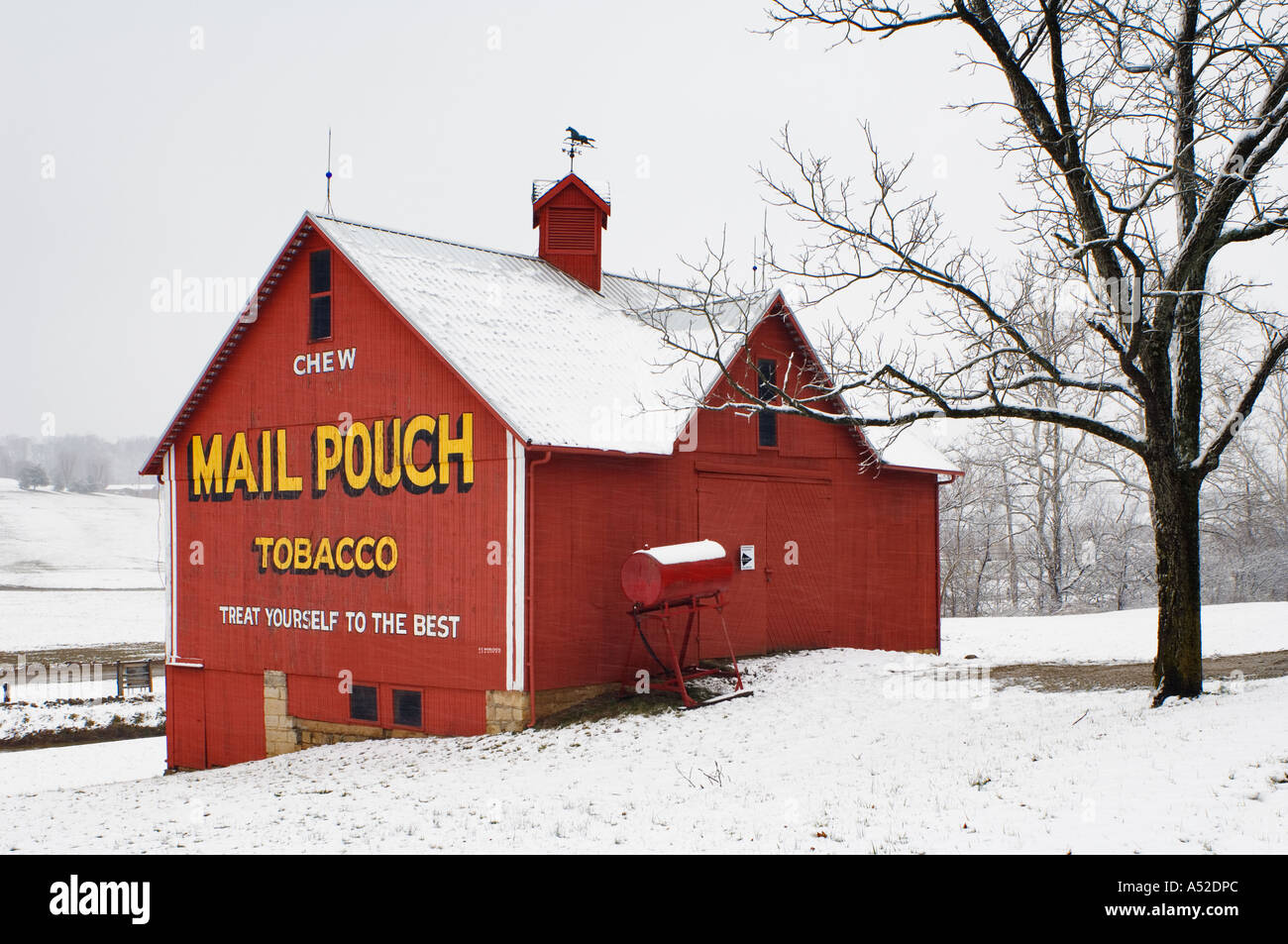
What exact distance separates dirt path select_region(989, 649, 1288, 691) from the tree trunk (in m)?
2.08

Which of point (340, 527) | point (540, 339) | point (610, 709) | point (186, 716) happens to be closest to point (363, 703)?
point (340, 527)

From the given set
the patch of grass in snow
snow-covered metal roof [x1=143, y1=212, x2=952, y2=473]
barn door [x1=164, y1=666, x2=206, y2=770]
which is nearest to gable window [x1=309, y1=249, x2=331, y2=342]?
snow-covered metal roof [x1=143, y1=212, x2=952, y2=473]

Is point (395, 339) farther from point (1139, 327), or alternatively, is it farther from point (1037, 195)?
point (1139, 327)

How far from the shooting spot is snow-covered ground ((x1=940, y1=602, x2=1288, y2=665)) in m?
20.4

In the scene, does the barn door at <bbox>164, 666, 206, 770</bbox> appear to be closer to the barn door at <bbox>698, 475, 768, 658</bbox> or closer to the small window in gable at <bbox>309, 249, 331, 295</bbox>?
the small window in gable at <bbox>309, 249, 331, 295</bbox>

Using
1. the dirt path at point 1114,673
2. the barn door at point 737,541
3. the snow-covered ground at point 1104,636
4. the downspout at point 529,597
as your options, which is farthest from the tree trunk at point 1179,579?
the downspout at point 529,597

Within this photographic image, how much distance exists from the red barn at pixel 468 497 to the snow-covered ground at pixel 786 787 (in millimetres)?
1506

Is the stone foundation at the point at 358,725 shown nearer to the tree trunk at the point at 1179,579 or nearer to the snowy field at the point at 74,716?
the tree trunk at the point at 1179,579

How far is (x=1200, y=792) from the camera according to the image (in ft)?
26.5

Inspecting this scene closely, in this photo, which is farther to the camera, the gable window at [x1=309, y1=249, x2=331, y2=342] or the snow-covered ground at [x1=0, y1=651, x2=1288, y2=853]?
the gable window at [x1=309, y1=249, x2=331, y2=342]

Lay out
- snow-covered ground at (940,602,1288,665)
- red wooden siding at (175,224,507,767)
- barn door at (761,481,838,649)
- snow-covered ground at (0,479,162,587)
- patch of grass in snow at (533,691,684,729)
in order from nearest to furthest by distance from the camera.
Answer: patch of grass in snow at (533,691,684,729) → red wooden siding at (175,224,507,767) → barn door at (761,481,838,649) → snow-covered ground at (940,602,1288,665) → snow-covered ground at (0,479,162,587)

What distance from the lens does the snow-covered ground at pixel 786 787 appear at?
793 cm

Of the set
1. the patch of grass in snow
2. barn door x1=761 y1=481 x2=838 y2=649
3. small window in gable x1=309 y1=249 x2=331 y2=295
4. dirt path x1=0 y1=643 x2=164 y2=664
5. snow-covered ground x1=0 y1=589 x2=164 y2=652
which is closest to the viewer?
the patch of grass in snow
